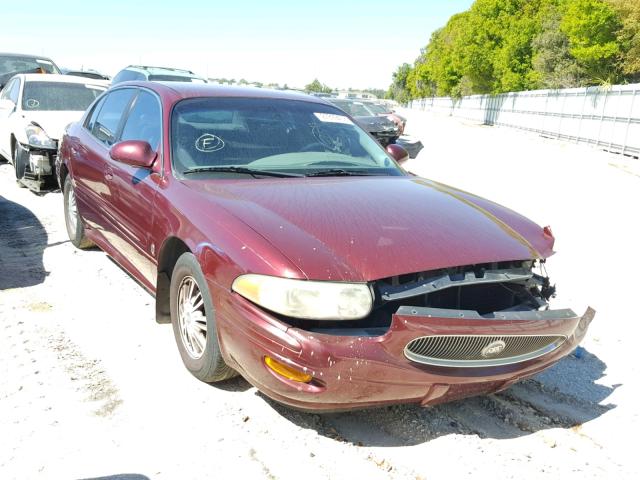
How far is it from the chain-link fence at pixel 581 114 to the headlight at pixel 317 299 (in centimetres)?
2189

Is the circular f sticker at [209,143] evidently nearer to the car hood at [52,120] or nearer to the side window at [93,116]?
the side window at [93,116]

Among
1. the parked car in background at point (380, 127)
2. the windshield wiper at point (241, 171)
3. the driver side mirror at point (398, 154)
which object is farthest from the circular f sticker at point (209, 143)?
the parked car in background at point (380, 127)

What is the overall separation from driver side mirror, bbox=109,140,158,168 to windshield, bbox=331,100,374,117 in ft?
47.7

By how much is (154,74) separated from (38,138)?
593 cm

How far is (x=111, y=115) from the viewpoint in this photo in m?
5.18

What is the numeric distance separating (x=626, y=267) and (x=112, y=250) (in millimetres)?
5086

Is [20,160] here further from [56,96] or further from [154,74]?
[154,74]

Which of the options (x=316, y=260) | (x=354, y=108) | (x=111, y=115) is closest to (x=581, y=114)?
(x=354, y=108)

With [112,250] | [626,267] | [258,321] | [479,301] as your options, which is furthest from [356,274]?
[626,267]

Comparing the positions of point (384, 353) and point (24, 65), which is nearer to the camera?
point (384, 353)

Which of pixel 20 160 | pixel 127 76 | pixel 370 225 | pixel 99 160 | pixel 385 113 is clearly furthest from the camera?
pixel 385 113

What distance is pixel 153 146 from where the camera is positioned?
161 inches

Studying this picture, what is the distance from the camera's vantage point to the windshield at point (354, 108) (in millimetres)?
18188

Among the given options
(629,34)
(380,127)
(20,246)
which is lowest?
(20,246)
